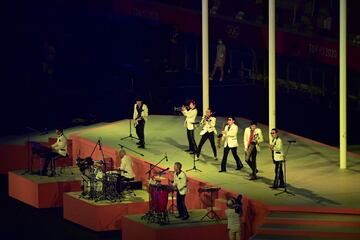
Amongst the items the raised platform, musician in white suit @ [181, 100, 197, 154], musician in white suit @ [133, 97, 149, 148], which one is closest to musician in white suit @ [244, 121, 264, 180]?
the raised platform

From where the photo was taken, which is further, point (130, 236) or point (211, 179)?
point (211, 179)

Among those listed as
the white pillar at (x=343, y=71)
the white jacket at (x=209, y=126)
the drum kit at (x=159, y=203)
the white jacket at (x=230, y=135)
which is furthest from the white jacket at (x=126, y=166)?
the white pillar at (x=343, y=71)

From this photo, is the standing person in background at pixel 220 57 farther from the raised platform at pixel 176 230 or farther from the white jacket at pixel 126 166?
the raised platform at pixel 176 230

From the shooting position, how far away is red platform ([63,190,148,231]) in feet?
108

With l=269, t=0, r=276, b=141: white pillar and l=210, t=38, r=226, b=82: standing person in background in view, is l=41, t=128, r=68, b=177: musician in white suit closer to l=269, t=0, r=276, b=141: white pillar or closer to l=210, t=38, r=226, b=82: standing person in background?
l=269, t=0, r=276, b=141: white pillar

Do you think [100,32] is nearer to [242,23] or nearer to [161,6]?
[161,6]

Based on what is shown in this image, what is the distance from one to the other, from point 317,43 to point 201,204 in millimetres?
7880

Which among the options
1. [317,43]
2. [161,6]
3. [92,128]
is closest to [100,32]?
[161,6]

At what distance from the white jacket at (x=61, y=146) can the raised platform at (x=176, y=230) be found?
5502mm

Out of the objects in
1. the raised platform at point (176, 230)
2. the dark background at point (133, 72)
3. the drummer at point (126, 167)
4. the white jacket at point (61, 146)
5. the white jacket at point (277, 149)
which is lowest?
the raised platform at point (176, 230)

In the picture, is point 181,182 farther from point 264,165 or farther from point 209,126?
point 264,165

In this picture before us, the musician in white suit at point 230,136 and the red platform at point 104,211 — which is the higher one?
the musician in white suit at point 230,136

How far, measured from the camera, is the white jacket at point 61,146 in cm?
3650

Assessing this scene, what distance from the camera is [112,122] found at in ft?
138
